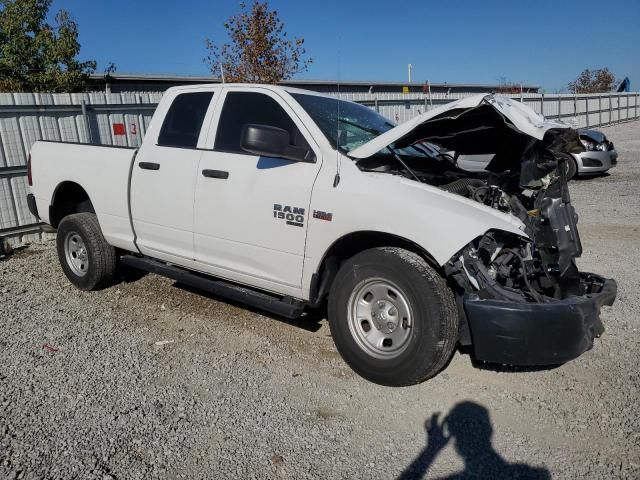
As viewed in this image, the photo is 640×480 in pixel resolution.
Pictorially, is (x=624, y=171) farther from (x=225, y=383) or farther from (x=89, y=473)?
(x=89, y=473)

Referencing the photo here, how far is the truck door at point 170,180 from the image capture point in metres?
4.50

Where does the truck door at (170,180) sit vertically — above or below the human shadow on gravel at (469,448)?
above

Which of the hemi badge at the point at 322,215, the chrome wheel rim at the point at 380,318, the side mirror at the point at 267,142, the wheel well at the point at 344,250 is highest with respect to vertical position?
the side mirror at the point at 267,142

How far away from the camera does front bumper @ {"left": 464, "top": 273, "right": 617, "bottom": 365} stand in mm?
3064

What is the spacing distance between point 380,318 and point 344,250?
23.1 inches

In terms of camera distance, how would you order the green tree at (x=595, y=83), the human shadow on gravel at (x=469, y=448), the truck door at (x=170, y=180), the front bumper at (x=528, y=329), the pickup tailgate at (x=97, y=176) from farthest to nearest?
the green tree at (x=595, y=83), the pickup tailgate at (x=97, y=176), the truck door at (x=170, y=180), the front bumper at (x=528, y=329), the human shadow on gravel at (x=469, y=448)

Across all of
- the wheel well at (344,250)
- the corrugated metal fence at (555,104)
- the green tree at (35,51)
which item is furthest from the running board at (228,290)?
the green tree at (35,51)

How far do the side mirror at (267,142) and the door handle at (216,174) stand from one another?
1.88 feet

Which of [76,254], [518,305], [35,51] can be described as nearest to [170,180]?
[76,254]

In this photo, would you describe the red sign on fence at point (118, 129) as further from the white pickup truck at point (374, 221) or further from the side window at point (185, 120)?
the side window at point (185, 120)

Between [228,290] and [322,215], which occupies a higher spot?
[322,215]

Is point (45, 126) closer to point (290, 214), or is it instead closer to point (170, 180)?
point (170, 180)

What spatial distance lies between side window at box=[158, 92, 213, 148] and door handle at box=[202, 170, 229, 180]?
414 mm

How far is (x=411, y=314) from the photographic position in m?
3.39
